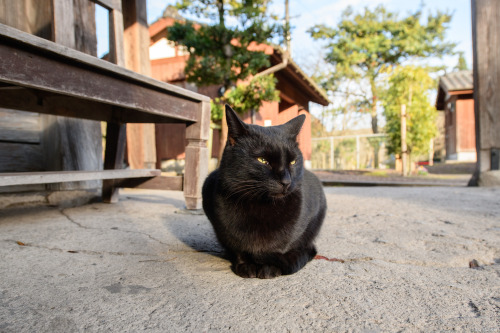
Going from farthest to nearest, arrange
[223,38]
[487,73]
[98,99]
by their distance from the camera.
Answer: [223,38] → [487,73] → [98,99]

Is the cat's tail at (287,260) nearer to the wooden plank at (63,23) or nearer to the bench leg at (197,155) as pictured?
the bench leg at (197,155)

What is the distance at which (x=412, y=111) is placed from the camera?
33.9ft

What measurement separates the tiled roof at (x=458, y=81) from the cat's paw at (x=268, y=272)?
15.9m

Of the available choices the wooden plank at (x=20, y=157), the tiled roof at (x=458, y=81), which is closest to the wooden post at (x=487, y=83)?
the wooden plank at (x=20, y=157)

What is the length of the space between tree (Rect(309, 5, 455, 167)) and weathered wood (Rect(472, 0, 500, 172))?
13.1 m

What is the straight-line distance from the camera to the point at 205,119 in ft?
7.98

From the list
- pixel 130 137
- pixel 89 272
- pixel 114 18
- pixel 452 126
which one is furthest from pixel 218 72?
pixel 452 126

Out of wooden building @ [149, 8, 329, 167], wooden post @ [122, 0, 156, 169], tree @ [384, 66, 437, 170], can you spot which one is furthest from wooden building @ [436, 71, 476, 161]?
wooden post @ [122, 0, 156, 169]

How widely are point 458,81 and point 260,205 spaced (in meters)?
16.7

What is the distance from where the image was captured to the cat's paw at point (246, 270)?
47.3 inches

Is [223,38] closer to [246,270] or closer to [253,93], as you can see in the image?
[253,93]

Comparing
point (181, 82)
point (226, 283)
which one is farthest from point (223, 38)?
point (226, 283)

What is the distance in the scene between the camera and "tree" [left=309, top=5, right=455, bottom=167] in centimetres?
1670

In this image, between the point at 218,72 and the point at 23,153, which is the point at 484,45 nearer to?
the point at 218,72
